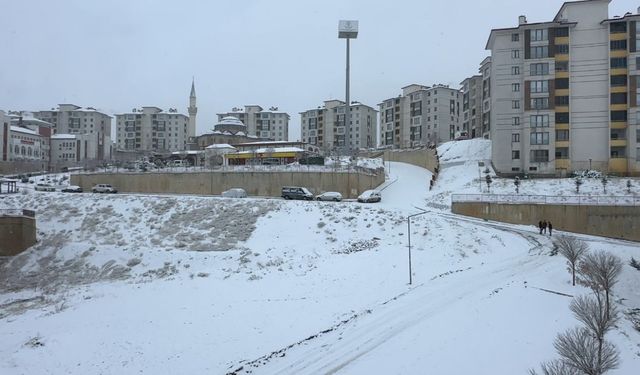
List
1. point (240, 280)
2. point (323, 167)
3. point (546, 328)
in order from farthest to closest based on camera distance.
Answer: point (323, 167), point (240, 280), point (546, 328)

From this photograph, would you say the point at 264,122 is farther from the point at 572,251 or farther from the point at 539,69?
the point at 572,251

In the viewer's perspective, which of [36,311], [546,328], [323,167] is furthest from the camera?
[323,167]

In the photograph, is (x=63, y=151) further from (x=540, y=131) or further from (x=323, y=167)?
(x=540, y=131)

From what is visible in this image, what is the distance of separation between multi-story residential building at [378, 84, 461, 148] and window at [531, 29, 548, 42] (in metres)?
48.6

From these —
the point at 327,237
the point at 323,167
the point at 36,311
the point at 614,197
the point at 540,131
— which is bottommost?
the point at 36,311

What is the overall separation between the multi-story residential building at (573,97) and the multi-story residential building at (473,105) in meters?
34.7

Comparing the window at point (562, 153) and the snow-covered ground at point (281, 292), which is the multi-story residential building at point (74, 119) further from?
the window at point (562, 153)

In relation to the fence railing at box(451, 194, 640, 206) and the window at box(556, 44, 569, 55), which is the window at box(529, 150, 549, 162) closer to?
the window at box(556, 44, 569, 55)

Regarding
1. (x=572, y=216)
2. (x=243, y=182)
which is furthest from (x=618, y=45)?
(x=243, y=182)

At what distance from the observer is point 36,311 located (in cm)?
2314

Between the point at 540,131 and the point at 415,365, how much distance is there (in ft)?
184

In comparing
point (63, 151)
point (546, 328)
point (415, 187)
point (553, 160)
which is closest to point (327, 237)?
point (546, 328)

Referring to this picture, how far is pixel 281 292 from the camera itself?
24.4 metres

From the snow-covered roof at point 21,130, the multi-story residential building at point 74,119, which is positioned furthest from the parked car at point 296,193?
the multi-story residential building at point 74,119
